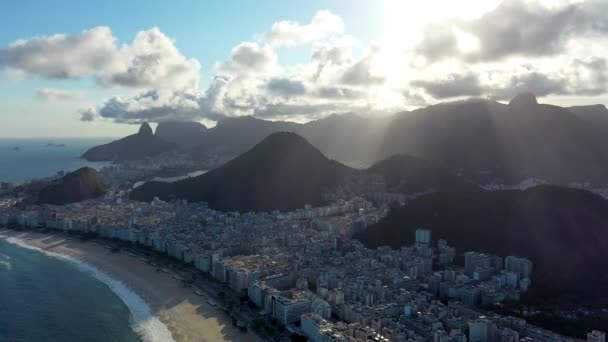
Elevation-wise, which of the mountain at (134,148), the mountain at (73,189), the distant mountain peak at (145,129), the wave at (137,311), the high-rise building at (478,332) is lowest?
the wave at (137,311)

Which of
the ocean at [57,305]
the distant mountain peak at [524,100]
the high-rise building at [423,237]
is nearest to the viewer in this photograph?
the ocean at [57,305]

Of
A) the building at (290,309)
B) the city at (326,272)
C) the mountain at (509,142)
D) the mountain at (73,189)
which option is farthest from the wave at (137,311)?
the mountain at (509,142)

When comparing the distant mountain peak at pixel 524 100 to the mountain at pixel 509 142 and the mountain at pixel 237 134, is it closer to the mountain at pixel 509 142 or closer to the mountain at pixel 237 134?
the mountain at pixel 509 142

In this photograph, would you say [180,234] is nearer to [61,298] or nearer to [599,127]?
[61,298]

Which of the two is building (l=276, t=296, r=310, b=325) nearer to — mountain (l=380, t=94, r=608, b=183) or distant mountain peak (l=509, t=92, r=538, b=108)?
mountain (l=380, t=94, r=608, b=183)

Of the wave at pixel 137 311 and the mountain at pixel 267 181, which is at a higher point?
the mountain at pixel 267 181

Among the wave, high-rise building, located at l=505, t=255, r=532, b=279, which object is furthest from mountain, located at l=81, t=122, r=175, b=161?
high-rise building, located at l=505, t=255, r=532, b=279

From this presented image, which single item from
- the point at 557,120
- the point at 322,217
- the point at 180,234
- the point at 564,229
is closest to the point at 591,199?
the point at 564,229

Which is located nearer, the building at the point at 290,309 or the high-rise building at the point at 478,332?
the high-rise building at the point at 478,332
